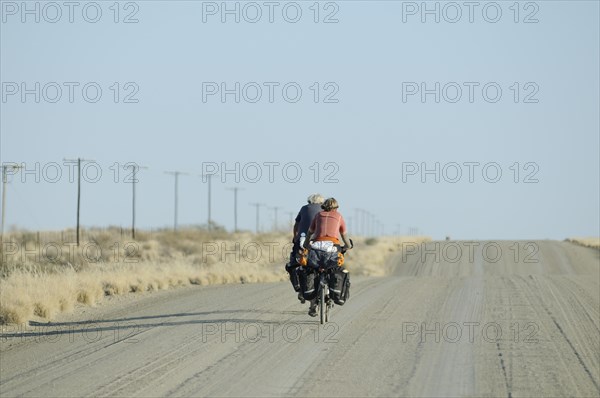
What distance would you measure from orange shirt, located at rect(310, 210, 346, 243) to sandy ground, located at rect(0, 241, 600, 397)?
1638mm

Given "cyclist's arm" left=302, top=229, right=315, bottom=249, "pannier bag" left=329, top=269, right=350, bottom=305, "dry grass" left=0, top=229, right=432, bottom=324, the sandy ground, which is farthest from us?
"dry grass" left=0, top=229, right=432, bottom=324

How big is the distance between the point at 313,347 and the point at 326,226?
3749 mm

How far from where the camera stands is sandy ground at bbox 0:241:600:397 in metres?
12.2

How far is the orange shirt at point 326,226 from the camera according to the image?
18.5 metres

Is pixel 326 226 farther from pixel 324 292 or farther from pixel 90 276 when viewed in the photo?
pixel 90 276

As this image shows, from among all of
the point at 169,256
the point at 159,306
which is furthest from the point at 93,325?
the point at 169,256

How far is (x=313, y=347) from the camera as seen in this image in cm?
1527

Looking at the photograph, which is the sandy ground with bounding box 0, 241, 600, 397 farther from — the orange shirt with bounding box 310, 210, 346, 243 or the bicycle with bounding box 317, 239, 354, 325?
the orange shirt with bounding box 310, 210, 346, 243

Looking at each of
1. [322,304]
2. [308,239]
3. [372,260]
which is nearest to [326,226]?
[308,239]

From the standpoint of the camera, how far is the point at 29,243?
183ft

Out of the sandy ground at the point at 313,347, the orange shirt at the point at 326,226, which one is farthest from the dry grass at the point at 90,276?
the orange shirt at the point at 326,226

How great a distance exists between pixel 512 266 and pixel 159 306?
144ft

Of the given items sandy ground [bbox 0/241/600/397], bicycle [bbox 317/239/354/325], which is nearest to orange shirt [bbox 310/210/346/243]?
bicycle [bbox 317/239/354/325]

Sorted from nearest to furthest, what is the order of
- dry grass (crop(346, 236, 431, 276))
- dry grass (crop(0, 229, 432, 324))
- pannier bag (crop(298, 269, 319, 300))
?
pannier bag (crop(298, 269, 319, 300)) → dry grass (crop(0, 229, 432, 324)) → dry grass (crop(346, 236, 431, 276))
